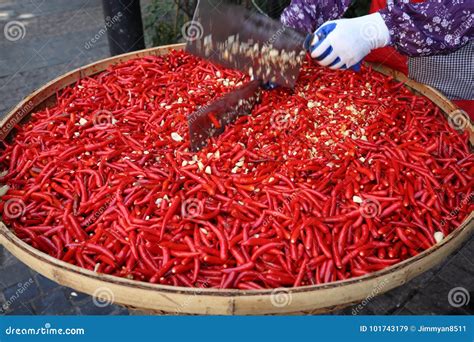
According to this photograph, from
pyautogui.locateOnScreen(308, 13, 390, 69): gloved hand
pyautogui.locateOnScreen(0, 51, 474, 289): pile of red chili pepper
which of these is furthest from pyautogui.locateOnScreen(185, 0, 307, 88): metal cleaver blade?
pyautogui.locateOnScreen(0, 51, 474, 289): pile of red chili pepper

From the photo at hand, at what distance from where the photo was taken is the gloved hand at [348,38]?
2840mm

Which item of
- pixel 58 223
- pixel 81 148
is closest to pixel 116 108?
pixel 81 148

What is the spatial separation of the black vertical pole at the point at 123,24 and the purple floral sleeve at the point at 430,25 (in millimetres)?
2726

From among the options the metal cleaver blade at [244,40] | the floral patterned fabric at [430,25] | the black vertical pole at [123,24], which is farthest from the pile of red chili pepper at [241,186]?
the black vertical pole at [123,24]

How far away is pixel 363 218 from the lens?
2309 millimetres

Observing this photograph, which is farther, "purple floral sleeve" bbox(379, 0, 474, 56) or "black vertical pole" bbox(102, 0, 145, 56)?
"black vertical pole" bbox(102, 0, 145, 56)

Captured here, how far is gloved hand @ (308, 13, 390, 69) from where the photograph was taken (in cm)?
284

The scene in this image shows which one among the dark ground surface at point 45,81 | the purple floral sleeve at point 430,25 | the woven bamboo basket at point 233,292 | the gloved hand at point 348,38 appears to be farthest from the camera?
the dark ground surface at point 45,81

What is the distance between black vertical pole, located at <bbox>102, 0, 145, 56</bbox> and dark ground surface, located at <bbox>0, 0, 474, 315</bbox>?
6.93ft

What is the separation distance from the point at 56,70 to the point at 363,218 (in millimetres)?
5948

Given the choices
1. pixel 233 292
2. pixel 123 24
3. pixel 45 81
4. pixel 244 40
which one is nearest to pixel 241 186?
pixel 233 292

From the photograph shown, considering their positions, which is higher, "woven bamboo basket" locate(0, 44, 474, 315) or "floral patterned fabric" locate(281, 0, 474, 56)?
"floral patterned fabric" locate(281, 0, 474, 56)

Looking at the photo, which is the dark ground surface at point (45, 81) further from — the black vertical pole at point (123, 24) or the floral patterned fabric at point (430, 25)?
the black vertical pole at point (123, 24)

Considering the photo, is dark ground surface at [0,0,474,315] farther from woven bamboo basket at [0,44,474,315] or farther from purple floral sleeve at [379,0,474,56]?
purple floral sleeve at [379,0,474,56]
